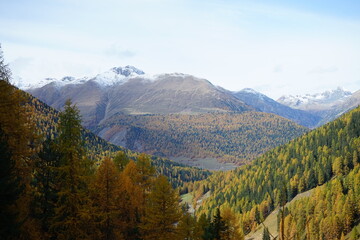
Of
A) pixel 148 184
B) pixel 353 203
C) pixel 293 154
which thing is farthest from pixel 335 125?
pixel 148 184

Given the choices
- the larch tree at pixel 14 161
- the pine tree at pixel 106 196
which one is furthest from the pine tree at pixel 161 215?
the larch tree at pixel 14 161

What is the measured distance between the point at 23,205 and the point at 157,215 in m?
17.0

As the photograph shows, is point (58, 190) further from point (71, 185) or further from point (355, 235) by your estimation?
point (355, 235)

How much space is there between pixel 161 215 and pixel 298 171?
151335mm

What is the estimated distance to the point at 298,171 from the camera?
169750mm

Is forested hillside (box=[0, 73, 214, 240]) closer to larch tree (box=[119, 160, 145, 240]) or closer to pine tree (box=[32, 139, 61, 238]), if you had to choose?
pine tree (box=[32, 139, 61, 238])

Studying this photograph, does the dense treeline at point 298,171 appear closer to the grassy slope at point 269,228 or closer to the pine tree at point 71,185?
the grassy slope at point 269,228

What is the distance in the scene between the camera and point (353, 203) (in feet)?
375

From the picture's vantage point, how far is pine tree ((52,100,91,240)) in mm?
28719

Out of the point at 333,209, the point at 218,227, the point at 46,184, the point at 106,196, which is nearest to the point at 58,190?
the point at 46,184

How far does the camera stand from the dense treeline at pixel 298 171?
151 metres

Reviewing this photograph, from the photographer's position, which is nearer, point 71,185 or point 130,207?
point 71,185

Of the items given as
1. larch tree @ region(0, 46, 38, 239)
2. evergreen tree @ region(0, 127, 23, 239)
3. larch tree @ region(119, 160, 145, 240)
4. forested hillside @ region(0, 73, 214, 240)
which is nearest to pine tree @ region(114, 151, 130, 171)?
larch tree @ region(119, 160, 145, 240)

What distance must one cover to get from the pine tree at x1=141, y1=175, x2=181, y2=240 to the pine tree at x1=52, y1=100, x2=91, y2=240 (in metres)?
8.36
